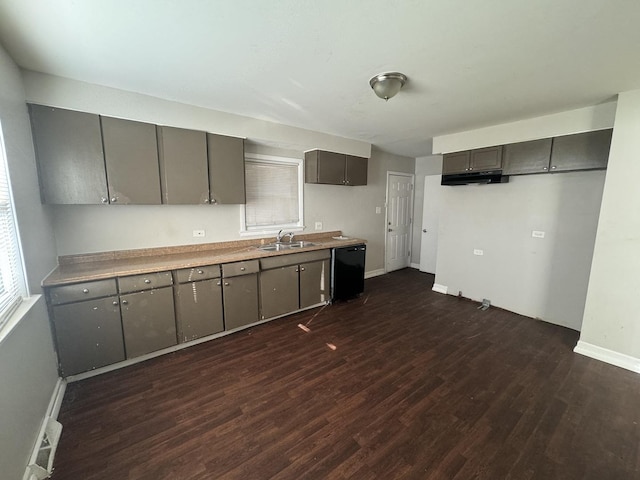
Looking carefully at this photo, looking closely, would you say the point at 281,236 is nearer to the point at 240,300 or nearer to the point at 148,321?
the point at 240,300

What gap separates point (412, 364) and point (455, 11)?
102 inches

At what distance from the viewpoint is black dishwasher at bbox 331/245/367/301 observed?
3.68 metres

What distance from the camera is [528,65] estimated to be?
1.83 meters

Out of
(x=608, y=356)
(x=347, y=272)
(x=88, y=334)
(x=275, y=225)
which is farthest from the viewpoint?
(x=347, y=272)

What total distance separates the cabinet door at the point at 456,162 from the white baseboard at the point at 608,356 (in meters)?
2.43

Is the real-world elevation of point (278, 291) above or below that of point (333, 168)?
below

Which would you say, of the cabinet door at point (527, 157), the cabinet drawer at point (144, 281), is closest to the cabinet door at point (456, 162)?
the cabinet door at point (527, 157)

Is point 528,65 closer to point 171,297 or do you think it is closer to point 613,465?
point 613,465

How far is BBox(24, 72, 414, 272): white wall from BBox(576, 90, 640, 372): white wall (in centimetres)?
288

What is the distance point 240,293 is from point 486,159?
3.67 meters

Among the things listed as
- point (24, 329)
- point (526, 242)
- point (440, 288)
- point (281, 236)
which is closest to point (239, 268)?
point (281, 236)

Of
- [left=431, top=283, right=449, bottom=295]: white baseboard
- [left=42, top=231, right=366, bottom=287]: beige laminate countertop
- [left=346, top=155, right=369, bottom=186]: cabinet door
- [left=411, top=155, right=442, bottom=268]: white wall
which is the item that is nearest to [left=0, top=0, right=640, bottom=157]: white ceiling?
[left=346, top=155, right=369, bottom=186]: cabinet door

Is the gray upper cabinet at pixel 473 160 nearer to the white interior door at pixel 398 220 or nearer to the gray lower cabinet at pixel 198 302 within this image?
the white interior door at pixel 398 220

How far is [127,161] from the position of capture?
236cm
